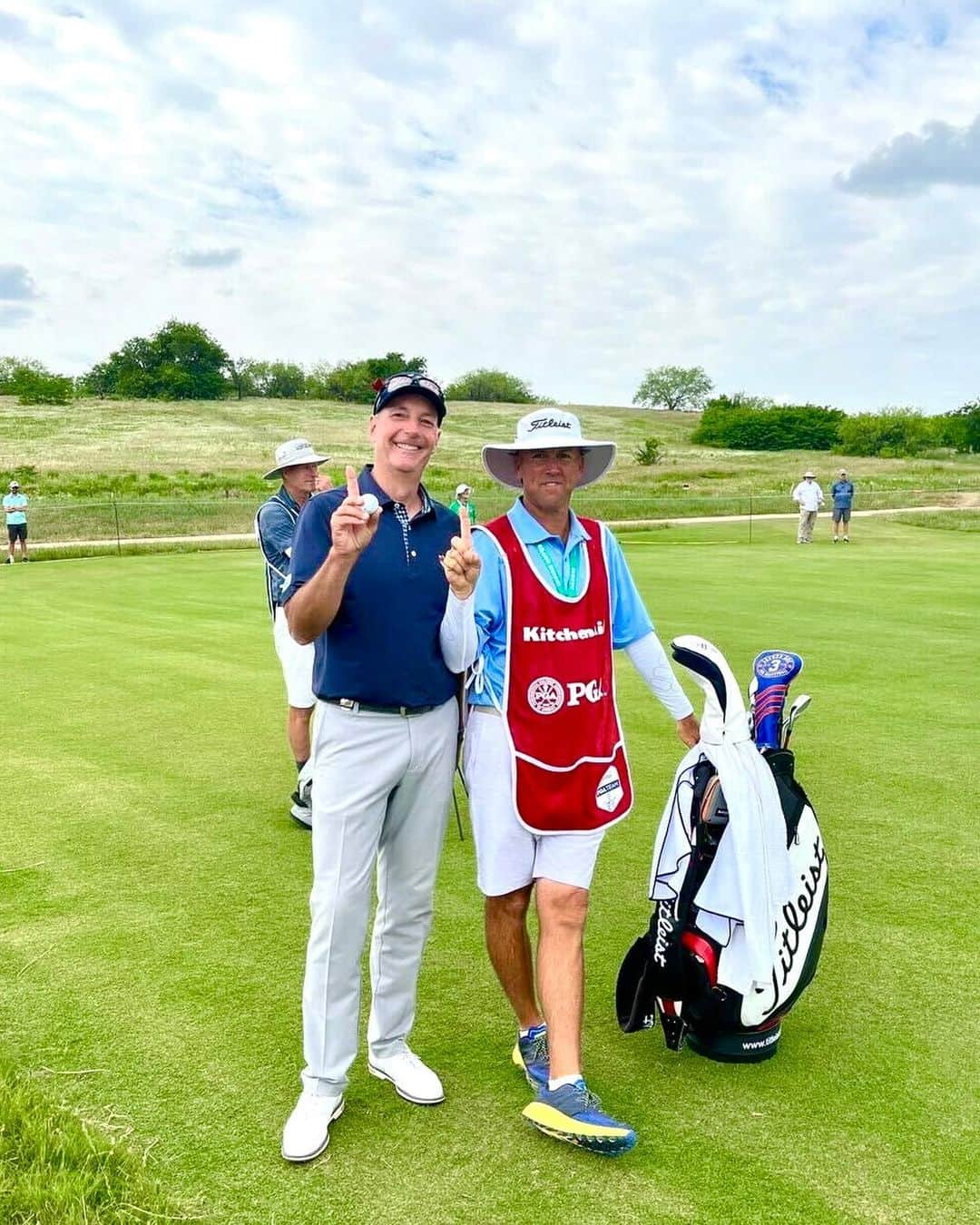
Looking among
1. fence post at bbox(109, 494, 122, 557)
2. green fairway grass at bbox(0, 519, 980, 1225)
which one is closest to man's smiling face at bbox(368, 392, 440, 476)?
green fairway grass at bbox(0, 519, 980, 1225)

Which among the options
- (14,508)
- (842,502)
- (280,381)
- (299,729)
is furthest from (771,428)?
(299,729)

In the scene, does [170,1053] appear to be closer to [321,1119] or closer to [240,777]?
[321,1119]

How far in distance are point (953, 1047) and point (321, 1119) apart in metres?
2.09

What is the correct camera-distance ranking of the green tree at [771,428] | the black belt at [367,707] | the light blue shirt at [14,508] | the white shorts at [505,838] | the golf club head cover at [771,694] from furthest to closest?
the green tree at [771,428], the light blue shirt at [14,508], the golf club head cover at [771,694], the white shorts at [505,838], the black belt at [367,707]

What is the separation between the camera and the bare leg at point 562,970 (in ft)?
10.6

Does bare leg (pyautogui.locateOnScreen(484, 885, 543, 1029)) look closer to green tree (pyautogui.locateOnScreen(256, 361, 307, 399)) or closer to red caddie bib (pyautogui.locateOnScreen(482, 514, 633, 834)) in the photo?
red caddie bib (pyautogui.locateOnScreen(482, 514, 633, 834))

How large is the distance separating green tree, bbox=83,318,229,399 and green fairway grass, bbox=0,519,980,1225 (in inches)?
3788

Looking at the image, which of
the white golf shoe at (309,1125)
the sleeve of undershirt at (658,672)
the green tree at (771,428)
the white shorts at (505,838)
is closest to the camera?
the white golf shoe at (309,1125)

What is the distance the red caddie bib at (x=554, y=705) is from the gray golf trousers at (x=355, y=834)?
27 centimetres

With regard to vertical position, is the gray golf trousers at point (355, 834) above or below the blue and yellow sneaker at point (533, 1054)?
above

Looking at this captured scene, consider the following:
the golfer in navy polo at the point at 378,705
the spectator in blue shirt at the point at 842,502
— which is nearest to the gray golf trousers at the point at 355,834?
the golfer in navy polo at the point at 378,705

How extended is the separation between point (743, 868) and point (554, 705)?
748 millimetres

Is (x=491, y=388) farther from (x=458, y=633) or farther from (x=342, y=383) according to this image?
(x=458, y=633)

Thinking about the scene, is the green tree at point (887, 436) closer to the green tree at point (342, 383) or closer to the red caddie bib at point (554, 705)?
the green tree at point (342, 383)
